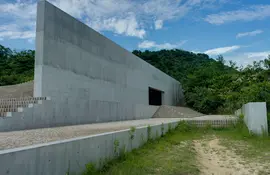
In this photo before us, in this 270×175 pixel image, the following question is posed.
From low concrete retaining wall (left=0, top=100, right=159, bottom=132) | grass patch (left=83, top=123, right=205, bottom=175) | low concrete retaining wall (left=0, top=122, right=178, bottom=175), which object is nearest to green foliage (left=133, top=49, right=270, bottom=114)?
grass patch (left=83, top=123, right=205, bottom=175)

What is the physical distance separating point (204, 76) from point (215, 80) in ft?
22.8

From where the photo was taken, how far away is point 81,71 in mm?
7797

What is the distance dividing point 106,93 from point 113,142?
6150 millimetres

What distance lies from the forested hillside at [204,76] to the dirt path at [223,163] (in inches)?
140

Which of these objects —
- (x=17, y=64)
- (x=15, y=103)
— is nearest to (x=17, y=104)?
(x=15, y=103)

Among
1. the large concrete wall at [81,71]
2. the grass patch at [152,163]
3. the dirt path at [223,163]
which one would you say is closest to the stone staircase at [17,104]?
the large concrete wall at [81,71]

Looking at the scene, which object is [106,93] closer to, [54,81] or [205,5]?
[54,81]

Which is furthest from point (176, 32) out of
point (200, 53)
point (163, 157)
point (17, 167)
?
point (200, 53)

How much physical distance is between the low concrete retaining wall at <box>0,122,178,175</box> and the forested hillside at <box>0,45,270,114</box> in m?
6.04

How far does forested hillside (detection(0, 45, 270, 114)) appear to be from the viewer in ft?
28.0

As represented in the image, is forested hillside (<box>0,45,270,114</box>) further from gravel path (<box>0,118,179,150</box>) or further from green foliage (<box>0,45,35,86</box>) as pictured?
gravel path (<box>0,118,179,150</box>)

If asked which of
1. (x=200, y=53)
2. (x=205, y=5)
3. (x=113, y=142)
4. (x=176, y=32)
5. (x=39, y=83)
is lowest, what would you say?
(x=113, y=142)

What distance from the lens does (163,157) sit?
12.7 feet

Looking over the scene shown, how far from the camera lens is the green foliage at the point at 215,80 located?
8.14m
